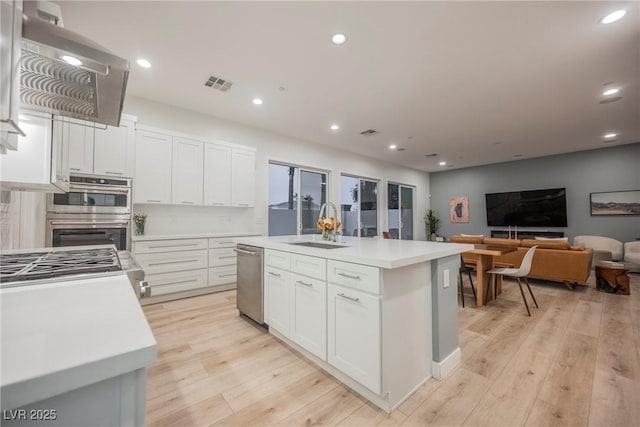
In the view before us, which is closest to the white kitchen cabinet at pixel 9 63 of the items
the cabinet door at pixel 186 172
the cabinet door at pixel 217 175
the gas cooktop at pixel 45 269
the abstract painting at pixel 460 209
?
the gas cooktop at pixel 45 269

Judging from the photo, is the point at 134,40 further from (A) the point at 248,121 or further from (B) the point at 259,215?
(B) the point at 259,215

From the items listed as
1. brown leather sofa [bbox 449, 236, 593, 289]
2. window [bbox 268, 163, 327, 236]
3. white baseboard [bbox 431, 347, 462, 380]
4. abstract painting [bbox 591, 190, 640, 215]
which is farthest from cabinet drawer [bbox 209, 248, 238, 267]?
abstract painting [bbox 591, 190, 640, 215]

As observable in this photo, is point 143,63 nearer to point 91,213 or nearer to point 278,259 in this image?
point 91,213

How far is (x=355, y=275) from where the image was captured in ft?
5.59

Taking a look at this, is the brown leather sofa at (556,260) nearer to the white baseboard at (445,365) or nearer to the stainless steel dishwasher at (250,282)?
the white baseboard at (445,365)

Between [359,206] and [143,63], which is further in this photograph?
[359,206]

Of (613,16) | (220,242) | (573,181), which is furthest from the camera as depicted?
(573,181)

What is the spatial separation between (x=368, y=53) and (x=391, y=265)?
232 cm

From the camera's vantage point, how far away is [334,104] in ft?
13.0

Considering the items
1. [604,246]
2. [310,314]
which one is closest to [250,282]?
[310,314]

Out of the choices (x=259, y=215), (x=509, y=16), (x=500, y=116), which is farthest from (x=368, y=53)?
(x=259, y=215)

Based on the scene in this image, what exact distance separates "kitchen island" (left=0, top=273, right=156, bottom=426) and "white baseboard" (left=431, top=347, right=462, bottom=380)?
6.41 feet

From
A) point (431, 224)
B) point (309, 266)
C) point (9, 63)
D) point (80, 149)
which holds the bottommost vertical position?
point (309, 266)

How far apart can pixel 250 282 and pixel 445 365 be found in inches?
75.4
